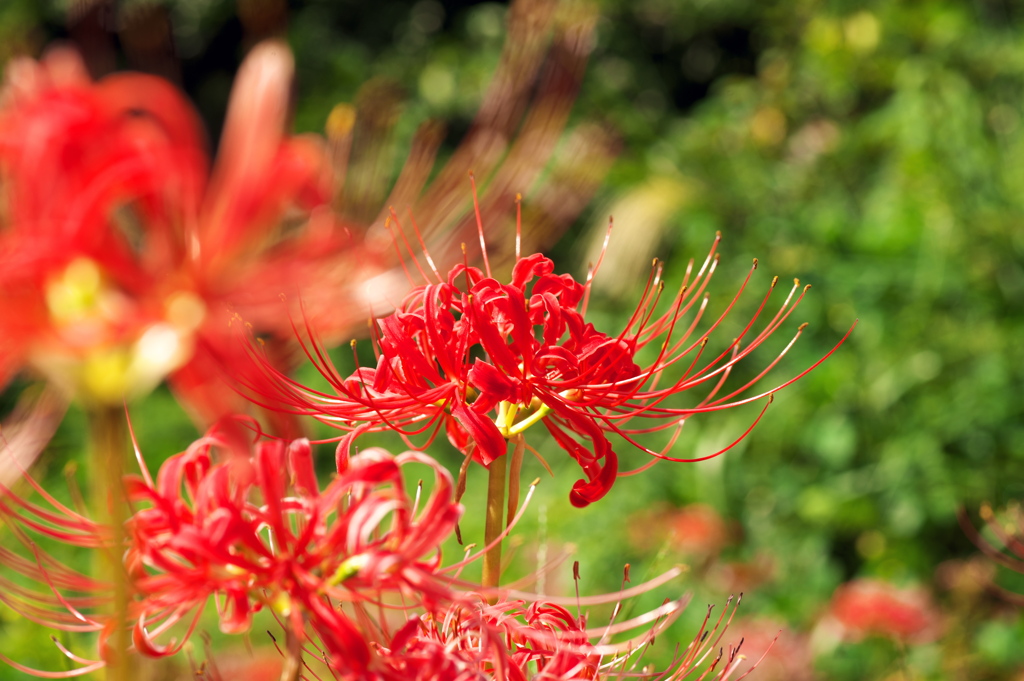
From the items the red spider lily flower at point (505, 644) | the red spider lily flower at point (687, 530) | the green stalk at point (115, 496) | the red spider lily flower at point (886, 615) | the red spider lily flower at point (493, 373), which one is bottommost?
the red spider lily flower at point (687, 530)

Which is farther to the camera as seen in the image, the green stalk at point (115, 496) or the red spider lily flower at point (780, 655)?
the red spider lily flower at point (780, 655)

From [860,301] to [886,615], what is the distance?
133 cm

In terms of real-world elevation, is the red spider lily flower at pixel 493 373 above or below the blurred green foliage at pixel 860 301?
above

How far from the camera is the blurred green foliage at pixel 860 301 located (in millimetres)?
3074

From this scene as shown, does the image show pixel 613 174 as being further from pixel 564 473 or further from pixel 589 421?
pixel 589 421

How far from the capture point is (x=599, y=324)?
397cm

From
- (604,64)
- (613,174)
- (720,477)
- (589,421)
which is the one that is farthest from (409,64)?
(589,421)

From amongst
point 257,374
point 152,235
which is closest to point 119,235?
point 152,235

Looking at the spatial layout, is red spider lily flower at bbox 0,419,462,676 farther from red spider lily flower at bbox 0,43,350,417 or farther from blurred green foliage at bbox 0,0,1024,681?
blurred green foliage at bbox 0,0,1024,681

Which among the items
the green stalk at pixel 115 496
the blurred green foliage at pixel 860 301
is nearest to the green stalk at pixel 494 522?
the green stalk at pixel 115 496

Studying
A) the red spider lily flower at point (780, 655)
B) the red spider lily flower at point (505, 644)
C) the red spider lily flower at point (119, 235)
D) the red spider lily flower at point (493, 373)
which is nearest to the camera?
the red spider lily flower at point (119, 235)

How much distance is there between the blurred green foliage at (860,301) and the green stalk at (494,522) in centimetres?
155

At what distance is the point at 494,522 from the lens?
87 cm

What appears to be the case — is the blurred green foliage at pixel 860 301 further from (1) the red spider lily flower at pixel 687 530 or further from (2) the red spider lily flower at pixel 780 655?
(2) the red spider lily flower at pixel 780 655
